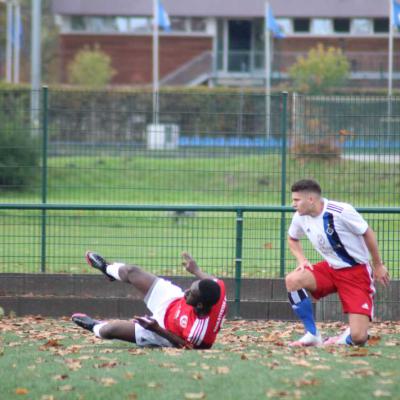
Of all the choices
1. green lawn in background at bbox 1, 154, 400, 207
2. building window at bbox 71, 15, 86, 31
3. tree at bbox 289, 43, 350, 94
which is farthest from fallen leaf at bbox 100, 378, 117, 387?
building window at bbox 71, 15, 86, 31

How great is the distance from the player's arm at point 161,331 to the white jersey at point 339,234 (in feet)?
5.16

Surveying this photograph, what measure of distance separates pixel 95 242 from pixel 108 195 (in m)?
2.26

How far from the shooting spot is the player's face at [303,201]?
968cm

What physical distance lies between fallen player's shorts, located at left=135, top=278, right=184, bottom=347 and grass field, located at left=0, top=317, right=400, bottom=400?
0.59ft

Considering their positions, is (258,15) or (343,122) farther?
(258,15)

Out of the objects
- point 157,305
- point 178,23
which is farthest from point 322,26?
point 157,305

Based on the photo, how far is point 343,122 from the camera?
13305 mm

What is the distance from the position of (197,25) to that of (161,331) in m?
49.7

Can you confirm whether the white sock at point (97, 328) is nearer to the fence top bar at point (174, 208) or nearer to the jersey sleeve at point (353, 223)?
the jersey sleeve at point (353, 223)

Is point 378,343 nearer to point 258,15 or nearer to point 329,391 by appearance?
point 329,391

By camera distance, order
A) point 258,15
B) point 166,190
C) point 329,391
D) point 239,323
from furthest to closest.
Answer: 1. point 258,15
2. point 166,190
3. point 239,323
4. point 329,391

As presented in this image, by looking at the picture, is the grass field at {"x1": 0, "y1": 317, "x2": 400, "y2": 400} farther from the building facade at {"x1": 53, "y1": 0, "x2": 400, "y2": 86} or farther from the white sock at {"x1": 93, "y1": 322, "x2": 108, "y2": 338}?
the building facade at {"x1": 53, "y1": 0, "x2": 400, "y2": 86}

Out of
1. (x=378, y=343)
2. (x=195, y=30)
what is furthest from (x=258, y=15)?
(x=378, y=343)

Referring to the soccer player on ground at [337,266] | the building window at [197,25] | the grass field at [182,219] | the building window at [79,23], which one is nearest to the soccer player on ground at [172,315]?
the soccer player on ground at [337,266]
